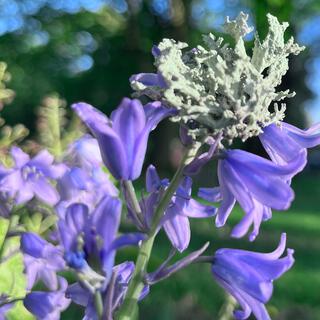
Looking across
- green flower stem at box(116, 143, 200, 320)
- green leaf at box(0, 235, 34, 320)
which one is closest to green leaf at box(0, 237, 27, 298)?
green leaf at box(0, 235, 34, 320)

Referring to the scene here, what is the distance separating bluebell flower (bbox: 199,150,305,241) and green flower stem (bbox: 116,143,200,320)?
0.04m

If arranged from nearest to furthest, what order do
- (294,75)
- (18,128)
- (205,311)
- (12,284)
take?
(12,284), (18,128), (205,311), (294,75)

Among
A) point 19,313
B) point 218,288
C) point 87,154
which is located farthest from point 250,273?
point 218,288

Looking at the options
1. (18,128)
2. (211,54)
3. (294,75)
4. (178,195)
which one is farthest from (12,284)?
(294,75)

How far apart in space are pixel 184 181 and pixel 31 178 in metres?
0.34

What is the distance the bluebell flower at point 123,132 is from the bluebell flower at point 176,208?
5cm

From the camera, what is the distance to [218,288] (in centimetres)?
497

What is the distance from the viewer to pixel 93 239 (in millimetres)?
867

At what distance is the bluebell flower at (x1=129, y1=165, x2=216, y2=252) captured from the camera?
968 millimetres

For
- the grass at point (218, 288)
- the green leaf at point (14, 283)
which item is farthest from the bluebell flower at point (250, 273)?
the grass at point (218, 288)

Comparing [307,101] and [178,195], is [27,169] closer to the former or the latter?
[178,195]

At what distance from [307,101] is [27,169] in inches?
686

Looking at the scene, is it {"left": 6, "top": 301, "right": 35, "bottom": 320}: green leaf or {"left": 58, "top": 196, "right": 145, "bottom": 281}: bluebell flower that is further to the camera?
{"left": 6, "top": 301, "right": 35, "bottom": 320}: green leaf

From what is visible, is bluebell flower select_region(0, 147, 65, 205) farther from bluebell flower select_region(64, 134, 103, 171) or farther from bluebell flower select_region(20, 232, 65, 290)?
bluebell flower select_region(20, 232, 65, 290)
